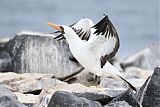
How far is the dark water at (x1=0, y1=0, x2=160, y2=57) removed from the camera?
31938 millimetres

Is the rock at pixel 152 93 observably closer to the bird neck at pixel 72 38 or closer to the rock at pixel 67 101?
the rock at pixel 67 101

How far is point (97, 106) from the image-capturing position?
299 inches

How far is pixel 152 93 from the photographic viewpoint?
27.7ft

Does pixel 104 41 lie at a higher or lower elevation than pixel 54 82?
higher

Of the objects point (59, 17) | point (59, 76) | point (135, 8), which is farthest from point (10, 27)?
point (59, 76)

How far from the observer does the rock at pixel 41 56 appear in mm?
10664

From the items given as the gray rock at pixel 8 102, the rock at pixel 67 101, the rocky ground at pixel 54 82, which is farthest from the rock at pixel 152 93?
the gray rock at pixel 8 102

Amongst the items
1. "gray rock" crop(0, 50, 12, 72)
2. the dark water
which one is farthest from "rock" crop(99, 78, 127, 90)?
the dark water

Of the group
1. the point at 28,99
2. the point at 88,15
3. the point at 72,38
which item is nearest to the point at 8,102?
the point at 28,99

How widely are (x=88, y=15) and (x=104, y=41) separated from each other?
2633 centimetres

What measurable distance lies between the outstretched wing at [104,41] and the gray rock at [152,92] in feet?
3.04

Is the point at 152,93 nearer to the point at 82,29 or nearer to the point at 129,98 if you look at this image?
the point at 129,98

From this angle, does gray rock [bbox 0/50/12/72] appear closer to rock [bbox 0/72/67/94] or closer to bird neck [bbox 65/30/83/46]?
rock [bbox 0/72/67/94]

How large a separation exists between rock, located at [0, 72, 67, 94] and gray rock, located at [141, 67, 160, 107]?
1585mm
